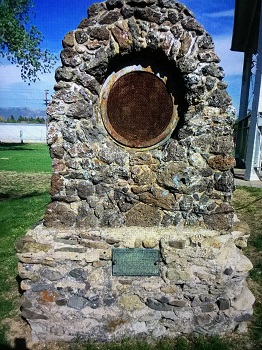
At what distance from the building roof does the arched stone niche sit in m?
11.1

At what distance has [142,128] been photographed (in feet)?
12.1

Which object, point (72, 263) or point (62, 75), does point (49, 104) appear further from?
point (72, 263)

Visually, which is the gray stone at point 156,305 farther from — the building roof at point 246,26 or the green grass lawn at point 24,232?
the building roof at point 246,26

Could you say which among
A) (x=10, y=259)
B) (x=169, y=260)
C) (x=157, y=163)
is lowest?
(x=10, y=259)

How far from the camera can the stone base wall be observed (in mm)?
3576

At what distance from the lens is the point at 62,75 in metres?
3.46

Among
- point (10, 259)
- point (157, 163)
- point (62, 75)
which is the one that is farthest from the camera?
point (10, 259)

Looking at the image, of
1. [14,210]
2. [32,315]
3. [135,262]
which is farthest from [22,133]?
[135,262]

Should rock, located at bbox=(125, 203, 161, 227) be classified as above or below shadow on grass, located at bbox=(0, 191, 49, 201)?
above

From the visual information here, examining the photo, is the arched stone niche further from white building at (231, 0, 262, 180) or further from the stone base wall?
white building at (231, 0, 262, 180)

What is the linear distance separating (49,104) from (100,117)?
23.7 inches

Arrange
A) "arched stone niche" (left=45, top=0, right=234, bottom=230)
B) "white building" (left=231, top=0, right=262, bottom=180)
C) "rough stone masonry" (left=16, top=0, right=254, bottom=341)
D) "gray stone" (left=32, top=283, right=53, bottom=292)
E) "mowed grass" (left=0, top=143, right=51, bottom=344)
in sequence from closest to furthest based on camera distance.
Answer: "arched stone niche" (left=45, top=0, right=234, bottom=230), "rough stone masonry" (left=16, top=0, right=254, bottom=341), "gray stone" (left=32, top=283, right=53, bottom=292), "mowed grass" (left=0, top=143, right=51, bottom=344), "white building" (left=231, top=0, right=262, bottom=180)

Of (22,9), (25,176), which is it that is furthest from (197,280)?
(22,9)

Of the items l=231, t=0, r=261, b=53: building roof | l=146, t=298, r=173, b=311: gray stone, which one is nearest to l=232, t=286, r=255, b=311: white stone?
l=146, t=298, r=173, b=311: gray stone
